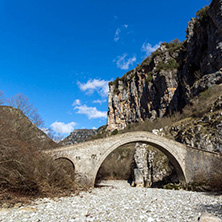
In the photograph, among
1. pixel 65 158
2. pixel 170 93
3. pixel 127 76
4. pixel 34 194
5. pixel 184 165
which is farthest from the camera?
pixel 127 76

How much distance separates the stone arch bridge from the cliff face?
14011mm

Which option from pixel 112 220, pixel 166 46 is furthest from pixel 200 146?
pixel 166 46

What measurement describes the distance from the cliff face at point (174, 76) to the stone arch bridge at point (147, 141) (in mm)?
14011

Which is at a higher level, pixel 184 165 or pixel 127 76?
pixel 127 76

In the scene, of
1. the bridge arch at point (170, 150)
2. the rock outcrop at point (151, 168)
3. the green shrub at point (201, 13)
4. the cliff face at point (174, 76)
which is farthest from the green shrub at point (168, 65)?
the bridge arch at point (170, 150)

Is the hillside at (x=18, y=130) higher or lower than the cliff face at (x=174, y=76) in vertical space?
lower

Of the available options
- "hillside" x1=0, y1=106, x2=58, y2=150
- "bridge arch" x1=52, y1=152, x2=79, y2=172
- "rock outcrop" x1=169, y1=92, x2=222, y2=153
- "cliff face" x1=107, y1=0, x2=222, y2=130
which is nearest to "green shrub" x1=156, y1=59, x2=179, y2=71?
"cliff face" x1=107, y1=0, x2=222, y2=130

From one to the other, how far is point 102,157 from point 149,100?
106ft

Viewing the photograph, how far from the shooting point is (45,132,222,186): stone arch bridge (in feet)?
49.3

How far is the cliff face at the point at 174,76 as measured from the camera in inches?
1102

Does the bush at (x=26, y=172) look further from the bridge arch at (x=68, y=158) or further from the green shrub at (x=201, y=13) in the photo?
the green shrub at (x=201, y=13)

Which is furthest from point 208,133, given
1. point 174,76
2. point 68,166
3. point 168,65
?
point 168,65

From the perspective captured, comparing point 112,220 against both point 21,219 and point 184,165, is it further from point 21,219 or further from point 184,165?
point 184,165

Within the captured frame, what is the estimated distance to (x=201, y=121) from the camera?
20188 millimetres
